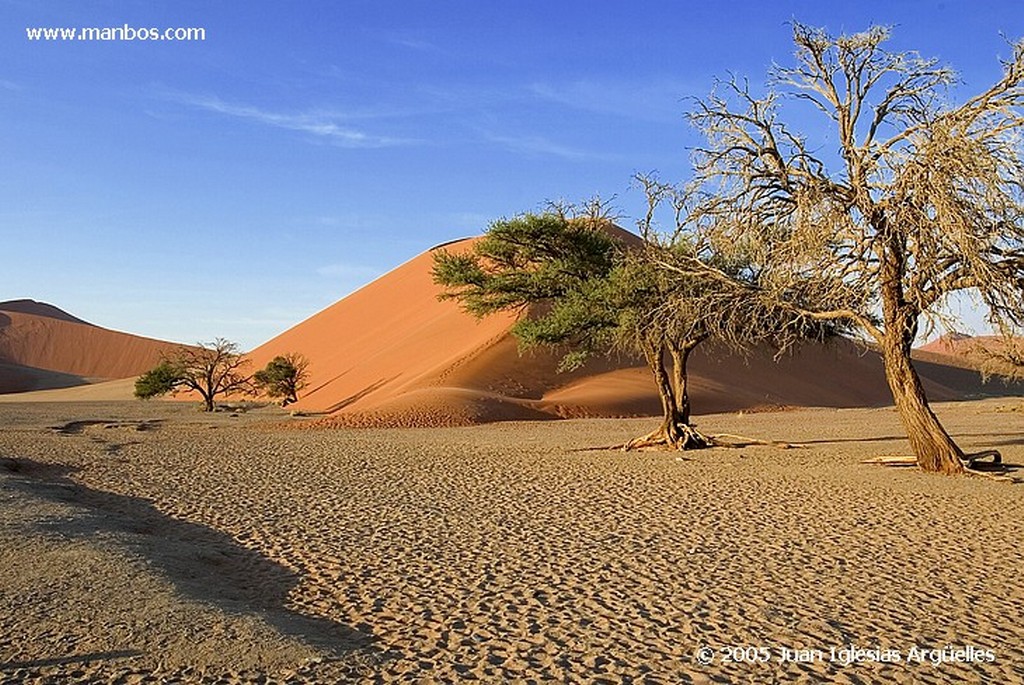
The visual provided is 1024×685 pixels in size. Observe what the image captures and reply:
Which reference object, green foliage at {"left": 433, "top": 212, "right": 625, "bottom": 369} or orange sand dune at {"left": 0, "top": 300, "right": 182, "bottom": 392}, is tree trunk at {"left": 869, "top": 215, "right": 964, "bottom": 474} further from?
orange sand dune at {"left": 0, "top": 300, "right": 182, "bottom": 392}

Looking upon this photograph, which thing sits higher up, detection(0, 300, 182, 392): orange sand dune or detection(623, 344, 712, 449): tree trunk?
detection(0, 300, 182, 392): orange sand dune

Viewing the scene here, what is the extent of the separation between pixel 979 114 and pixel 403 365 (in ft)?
151

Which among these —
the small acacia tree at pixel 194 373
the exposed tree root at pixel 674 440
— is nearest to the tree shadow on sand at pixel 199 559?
the exposed tree root at pixel 674 440

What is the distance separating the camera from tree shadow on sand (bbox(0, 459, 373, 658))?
664 centimetres

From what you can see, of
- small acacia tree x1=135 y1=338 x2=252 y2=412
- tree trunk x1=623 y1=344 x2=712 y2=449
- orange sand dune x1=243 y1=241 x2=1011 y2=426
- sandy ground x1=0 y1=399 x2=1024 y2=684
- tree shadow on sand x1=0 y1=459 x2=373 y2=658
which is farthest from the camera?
small acacia tree x1=135 y1=338 x2=252 y2=412

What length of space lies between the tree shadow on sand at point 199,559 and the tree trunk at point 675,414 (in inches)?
543

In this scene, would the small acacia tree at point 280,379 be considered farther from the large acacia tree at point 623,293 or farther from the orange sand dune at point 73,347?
the orange sand dune at point 73,347

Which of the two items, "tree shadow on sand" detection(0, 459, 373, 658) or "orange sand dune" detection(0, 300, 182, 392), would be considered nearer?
"tree shadow on sand" detection(0, 459, 373, 658)

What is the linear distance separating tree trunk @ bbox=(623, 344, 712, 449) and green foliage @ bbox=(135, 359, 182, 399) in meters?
36.7

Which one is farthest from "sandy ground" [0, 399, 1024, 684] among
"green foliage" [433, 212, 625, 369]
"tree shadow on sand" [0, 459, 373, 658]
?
"green foliage" [433, 212, 625, 369]

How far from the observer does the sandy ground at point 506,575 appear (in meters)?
5.88

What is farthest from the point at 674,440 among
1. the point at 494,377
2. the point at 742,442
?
the point at 494,377

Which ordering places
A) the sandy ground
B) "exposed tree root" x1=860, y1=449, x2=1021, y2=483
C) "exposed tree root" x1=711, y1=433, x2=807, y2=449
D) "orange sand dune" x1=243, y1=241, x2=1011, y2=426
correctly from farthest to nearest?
"orange sand dune" x1=243, y1=241, x2=1011, y2=426, "exposed tree root" x1=711, y1=433, x2=807, y2=449, "exposed tree root" x1=860, y1=449, x2=1021, y2=483, the sandy ground

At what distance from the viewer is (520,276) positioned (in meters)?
25.2
